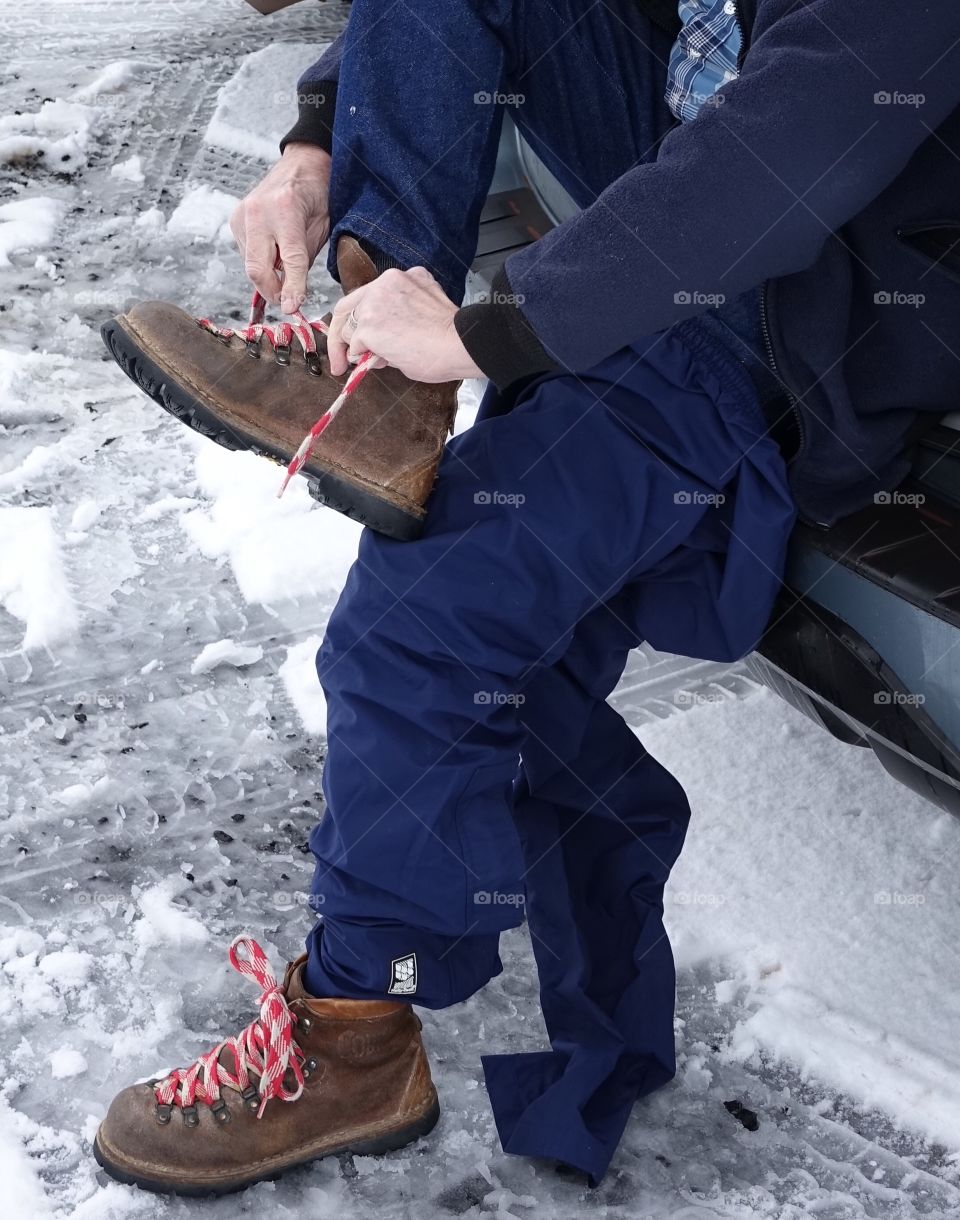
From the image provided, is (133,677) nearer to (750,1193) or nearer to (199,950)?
(199,950)

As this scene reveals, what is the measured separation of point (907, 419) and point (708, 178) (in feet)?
1.29

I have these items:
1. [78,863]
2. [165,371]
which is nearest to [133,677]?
[78,863]

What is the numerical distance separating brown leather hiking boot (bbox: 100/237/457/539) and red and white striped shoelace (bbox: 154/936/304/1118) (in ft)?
1.84

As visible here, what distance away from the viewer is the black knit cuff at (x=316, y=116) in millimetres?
1600

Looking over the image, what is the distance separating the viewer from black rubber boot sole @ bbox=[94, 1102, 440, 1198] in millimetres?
1413

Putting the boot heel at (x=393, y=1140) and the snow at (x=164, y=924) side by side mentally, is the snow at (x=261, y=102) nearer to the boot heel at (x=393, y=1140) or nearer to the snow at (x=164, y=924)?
the snow at (x=164, y=924)

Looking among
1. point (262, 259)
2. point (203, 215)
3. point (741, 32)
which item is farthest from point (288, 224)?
point (203, 215)

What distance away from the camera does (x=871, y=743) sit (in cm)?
146

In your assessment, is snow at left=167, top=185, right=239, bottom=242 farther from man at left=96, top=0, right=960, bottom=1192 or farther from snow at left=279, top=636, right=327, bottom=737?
man at left=96, top=0, right=960, bottom=1192

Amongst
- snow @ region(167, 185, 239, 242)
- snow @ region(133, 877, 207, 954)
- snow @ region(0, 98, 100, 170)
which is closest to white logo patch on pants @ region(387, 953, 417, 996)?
snow @ region(133, 877, 207, 954)

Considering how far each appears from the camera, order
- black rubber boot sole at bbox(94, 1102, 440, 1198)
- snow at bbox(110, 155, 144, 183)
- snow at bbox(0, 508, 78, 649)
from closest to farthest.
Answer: black rubber boot sole at bbox(94, 1102, 440, 1198), snow at bbox(0, 508, 78, 649), snow at bbox(110, 155, 144, 183)

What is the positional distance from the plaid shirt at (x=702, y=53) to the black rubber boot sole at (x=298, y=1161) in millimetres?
1131

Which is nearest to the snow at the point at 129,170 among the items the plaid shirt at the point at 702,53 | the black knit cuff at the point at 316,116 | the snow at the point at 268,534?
the snow at the point at 268,534

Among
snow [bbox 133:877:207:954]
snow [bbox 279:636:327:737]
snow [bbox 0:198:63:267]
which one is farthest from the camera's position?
snow [bbox 0:198:63:267]
